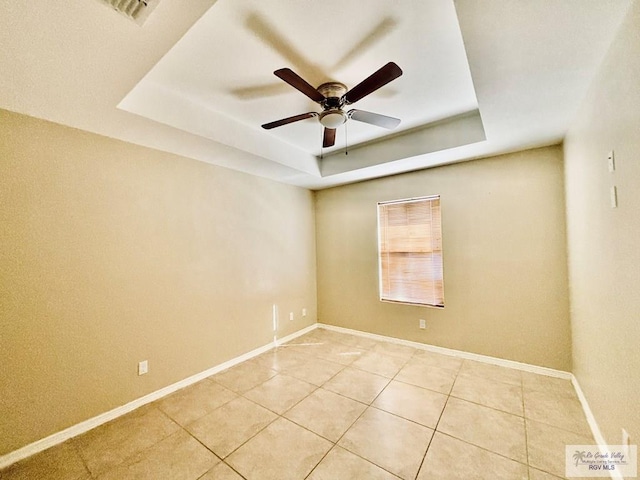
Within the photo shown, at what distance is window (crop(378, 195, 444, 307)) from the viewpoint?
353cm

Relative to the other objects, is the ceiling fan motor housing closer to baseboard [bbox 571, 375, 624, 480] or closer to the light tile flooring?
the light tile flooring

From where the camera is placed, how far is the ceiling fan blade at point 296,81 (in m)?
1.50

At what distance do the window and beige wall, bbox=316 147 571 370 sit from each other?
0.36 feet

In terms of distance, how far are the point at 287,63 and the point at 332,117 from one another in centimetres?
48

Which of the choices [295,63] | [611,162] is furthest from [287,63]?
[611,162]

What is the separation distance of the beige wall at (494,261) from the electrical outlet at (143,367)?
285 cm

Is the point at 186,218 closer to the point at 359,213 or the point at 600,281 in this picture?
the point at 359,213

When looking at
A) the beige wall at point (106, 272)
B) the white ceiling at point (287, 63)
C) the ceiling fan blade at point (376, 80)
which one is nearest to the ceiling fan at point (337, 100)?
the ceiling fan blade at point (376, 80)

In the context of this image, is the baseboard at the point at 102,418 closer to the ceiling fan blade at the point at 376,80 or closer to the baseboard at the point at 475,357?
the baseboard at the point at 475,357

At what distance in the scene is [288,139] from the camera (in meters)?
3.17

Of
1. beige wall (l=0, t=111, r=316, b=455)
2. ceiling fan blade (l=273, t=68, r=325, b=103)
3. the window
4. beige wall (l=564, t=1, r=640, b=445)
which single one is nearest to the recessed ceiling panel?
ceiling fan blade (l=273, t=68, r=325, b=103)

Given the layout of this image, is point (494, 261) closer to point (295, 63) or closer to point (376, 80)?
point (376, 80)

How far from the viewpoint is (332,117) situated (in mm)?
2037

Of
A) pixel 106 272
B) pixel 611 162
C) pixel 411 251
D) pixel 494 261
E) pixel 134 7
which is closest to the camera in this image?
→ pixel 134 7
